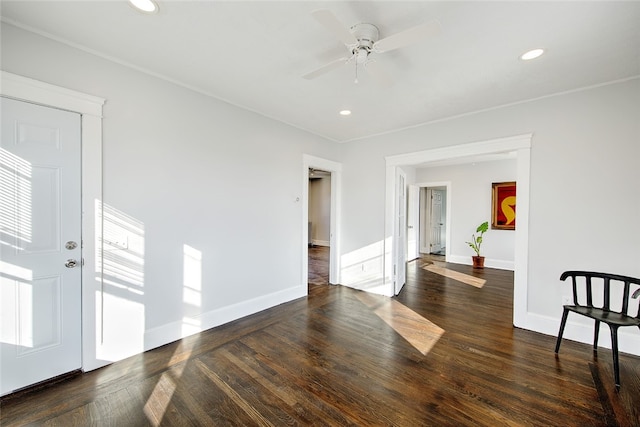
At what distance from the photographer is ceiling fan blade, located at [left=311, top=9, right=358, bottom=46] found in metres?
1.42

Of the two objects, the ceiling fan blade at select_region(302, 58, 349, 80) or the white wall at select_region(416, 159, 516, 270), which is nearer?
the ceiling fan blade at select_region(302, 58, 349, 80)

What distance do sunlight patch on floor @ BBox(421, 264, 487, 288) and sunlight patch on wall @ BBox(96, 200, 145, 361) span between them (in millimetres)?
5187

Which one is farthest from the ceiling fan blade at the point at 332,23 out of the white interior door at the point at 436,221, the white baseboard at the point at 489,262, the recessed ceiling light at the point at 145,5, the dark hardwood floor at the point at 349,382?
the white interior door at the point at 436,221

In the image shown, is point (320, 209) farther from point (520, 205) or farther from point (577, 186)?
point (577, 186)

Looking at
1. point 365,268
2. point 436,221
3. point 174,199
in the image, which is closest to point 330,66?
point 174,199

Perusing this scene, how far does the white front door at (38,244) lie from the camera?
193cm

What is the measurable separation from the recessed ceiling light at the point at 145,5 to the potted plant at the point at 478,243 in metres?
6.98

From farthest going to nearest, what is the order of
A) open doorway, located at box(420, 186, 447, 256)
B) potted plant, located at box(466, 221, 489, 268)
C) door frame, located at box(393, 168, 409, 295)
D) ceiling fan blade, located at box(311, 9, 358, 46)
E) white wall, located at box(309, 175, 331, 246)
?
1. white wall, located at box(309, 175, 331, 246)
2. open doorway, located at box(420, 186, 447, 256)
3. potted plant, located at box(466, 221, 489, 268)
4. door frame, located at box(393, 168, 409, 295)
5. ceiling fan blade, located at box(311, 9, 358, 46)

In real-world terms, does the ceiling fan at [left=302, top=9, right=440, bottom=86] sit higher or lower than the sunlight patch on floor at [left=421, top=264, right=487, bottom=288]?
higher

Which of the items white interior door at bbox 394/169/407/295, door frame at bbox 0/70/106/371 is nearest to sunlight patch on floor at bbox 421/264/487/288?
white interior door at bbox 394/169/407/295

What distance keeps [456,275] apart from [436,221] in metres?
3.66

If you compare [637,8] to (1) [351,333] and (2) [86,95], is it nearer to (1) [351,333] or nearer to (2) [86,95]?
(1) [351,333]

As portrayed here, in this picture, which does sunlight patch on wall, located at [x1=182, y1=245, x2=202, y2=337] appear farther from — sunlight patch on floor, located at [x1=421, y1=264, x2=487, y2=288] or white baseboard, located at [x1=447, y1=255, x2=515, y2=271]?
white baseboard, located at [x1=447, y1=255, x2=515, y2=271]

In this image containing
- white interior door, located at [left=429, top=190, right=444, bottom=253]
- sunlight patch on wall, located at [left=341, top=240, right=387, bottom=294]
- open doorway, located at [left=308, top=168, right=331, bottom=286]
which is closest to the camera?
sunlight patch on wall, located at [left=341, top=240, right=387, bottom=294]
